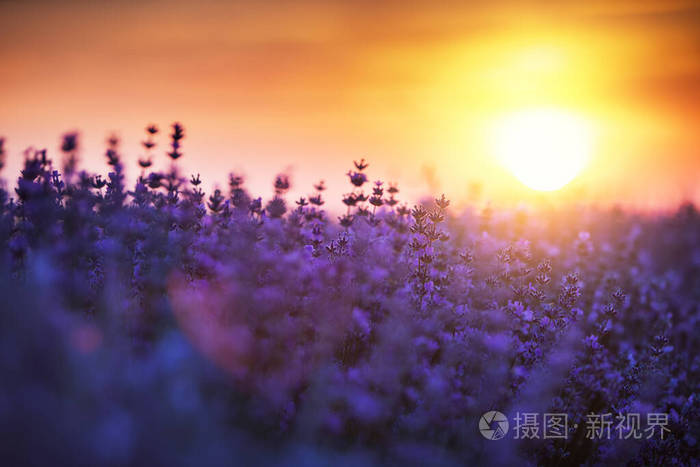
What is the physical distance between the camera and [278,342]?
5.00m

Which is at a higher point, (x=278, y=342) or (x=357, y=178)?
(x=357, y=178)

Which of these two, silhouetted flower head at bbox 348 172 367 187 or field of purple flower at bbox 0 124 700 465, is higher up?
silhouetted flower head at bbox 348 172 367 187

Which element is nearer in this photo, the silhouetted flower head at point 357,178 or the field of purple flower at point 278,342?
the field of purple flower at point 278,342

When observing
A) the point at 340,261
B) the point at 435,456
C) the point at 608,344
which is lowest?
the point at 435,456

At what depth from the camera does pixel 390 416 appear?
15.9ft

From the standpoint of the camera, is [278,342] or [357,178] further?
[357,178]

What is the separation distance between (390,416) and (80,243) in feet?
11.7

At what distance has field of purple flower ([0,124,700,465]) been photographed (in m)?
3.29

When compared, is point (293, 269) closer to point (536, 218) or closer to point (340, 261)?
point (340, 261)

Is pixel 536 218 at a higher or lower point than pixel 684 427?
higher

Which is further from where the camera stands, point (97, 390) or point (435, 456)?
point (435, 456)

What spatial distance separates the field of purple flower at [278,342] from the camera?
3.29 metres

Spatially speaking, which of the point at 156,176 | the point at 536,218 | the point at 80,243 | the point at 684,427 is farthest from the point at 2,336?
the point at 536,218

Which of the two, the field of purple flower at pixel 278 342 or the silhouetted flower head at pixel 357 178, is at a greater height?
the silhouetted flower head at pixel 357 178
